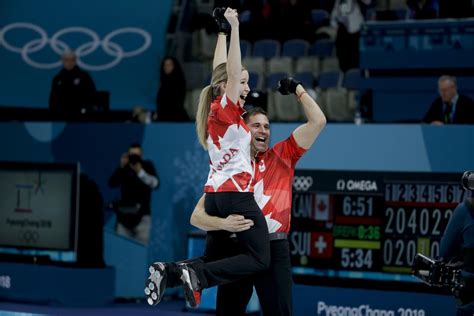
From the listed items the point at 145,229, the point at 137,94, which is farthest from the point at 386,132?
the point at 137,94

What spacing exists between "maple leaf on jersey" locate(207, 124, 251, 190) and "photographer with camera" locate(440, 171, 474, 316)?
69.5 inches

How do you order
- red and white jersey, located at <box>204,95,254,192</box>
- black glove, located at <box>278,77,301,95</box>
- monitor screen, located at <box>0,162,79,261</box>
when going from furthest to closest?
monitor screen, located at <box>0,162,79,261</box>
black glove, located at <box>278,77,301,95</box>
red and white jersey, located at <box>204,95,254,192</box>

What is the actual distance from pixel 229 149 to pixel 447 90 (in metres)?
Answer: 4.81

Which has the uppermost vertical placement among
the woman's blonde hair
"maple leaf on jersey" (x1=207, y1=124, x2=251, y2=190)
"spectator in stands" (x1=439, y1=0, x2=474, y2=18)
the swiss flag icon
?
"spectator in stands" (x1=439, y1=0, x2=474, y2=18)

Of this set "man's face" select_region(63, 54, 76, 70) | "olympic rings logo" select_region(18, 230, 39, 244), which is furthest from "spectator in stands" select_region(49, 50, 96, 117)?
"olympic rings logo" select_region(18, 230, 39, 244)

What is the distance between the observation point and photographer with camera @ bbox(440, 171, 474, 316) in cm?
759

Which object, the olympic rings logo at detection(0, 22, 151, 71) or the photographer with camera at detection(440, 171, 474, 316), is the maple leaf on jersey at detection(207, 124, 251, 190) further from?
the olympic rings logo at detection(0, 22, 151, 71)

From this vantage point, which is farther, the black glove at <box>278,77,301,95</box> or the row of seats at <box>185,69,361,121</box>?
the row of seats at <box>185,69,361,121</box>

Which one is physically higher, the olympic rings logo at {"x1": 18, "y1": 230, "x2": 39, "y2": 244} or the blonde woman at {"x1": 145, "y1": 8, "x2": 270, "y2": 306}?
the blonde woman at {"x1": 145, "y1": 8, "x2": 270, "y2": 306}

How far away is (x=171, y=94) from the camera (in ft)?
45.2

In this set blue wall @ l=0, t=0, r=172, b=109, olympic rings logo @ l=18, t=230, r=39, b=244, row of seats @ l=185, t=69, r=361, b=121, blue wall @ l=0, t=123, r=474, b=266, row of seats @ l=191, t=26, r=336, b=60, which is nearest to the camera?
blue wall @ l=0, t=123, r=474, b=266

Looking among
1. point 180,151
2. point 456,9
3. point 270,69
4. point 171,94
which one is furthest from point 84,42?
point 456,9

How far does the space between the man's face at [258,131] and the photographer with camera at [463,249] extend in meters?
1.56

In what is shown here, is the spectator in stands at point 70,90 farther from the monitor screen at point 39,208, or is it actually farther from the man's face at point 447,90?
the man's face at point 447,90
